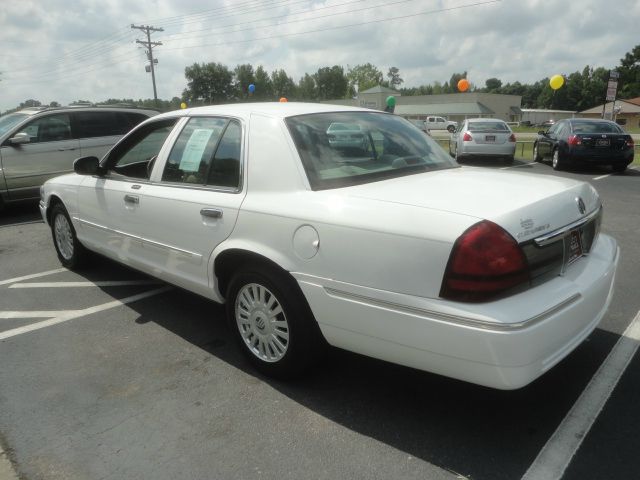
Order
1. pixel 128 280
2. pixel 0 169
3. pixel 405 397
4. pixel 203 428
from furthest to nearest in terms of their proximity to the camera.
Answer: pixel 0 169 → pixel 128 280 → pixel 405 397 → pixel 203 428

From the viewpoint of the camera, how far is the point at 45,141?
8742 mm

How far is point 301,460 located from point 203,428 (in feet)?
1.99

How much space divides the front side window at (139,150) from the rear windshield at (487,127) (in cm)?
1259

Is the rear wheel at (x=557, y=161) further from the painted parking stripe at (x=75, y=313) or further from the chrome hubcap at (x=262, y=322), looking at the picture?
the chrome hubcap at (x=262, y=322)

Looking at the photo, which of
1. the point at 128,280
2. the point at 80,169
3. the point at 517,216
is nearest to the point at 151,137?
the point at 80,169

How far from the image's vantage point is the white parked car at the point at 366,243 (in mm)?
2168

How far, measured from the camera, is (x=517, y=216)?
2.23m

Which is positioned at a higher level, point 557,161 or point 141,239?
point 141,239

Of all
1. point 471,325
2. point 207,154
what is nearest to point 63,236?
point 207,154

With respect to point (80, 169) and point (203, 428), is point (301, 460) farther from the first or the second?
point (80, 169)

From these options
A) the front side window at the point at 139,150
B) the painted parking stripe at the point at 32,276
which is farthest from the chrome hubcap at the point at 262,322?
the painted parking stripe at the point at 32,276

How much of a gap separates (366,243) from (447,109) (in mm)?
81062

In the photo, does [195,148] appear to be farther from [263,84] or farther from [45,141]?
[263,84]

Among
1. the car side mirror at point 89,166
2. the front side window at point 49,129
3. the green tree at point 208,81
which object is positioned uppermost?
the green tree at point 208,81
